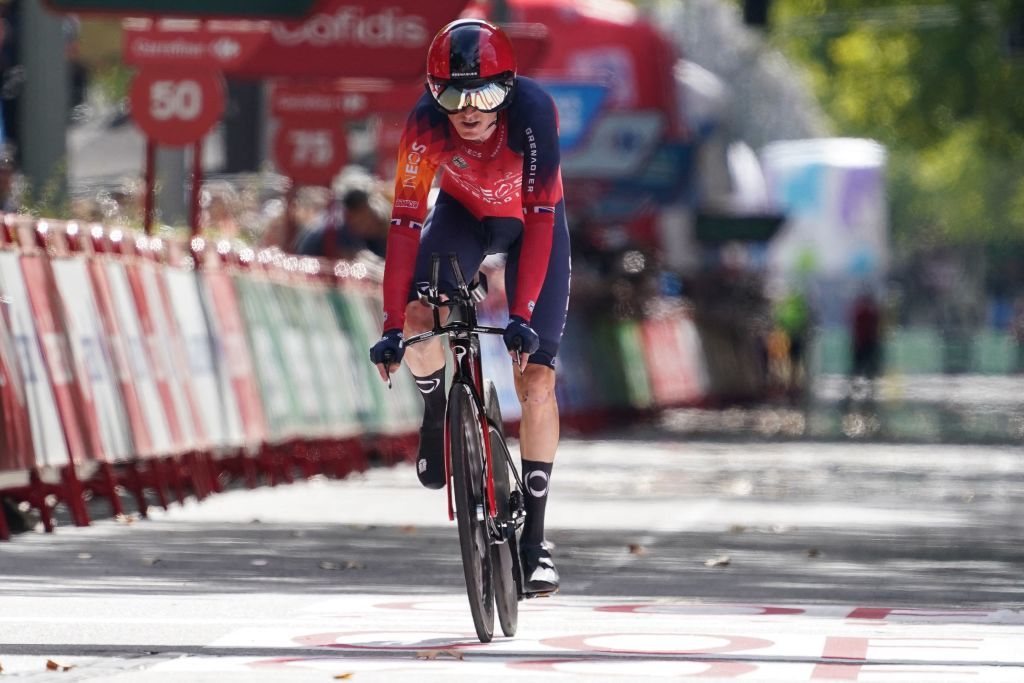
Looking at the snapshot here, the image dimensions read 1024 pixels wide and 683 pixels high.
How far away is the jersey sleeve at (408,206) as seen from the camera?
29.2 feet

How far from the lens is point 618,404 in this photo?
3350 cm

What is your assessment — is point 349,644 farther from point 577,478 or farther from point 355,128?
point 355,128

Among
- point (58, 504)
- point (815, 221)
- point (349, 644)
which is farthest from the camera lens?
point (815, 221)

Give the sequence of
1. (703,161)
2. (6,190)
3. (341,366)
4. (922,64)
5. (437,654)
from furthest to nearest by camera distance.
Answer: (922,64), (703,161), (341,366), (6,190), (437,654)

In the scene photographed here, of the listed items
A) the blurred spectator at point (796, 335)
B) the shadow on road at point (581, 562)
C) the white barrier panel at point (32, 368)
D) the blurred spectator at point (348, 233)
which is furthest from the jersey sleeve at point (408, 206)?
the blurred spectator at point (796, 335)

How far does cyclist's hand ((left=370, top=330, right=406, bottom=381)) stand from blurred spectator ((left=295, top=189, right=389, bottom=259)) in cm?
1303

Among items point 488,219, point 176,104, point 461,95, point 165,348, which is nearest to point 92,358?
point 165,348

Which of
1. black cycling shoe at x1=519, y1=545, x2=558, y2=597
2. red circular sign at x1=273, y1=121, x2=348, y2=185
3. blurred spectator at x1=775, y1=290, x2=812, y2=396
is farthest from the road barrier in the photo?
blurred spectator at x1=775, y1=290, x2=812, y2=396

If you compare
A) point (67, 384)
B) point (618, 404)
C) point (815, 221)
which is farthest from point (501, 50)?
point (815, 221)

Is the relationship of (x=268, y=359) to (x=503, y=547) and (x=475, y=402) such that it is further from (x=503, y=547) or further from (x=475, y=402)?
(x=503, y=547)

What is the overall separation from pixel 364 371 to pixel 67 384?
6.99m

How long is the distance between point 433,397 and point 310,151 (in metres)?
17.3

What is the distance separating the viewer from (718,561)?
40.6ft

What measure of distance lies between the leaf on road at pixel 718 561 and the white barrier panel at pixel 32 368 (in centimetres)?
313
